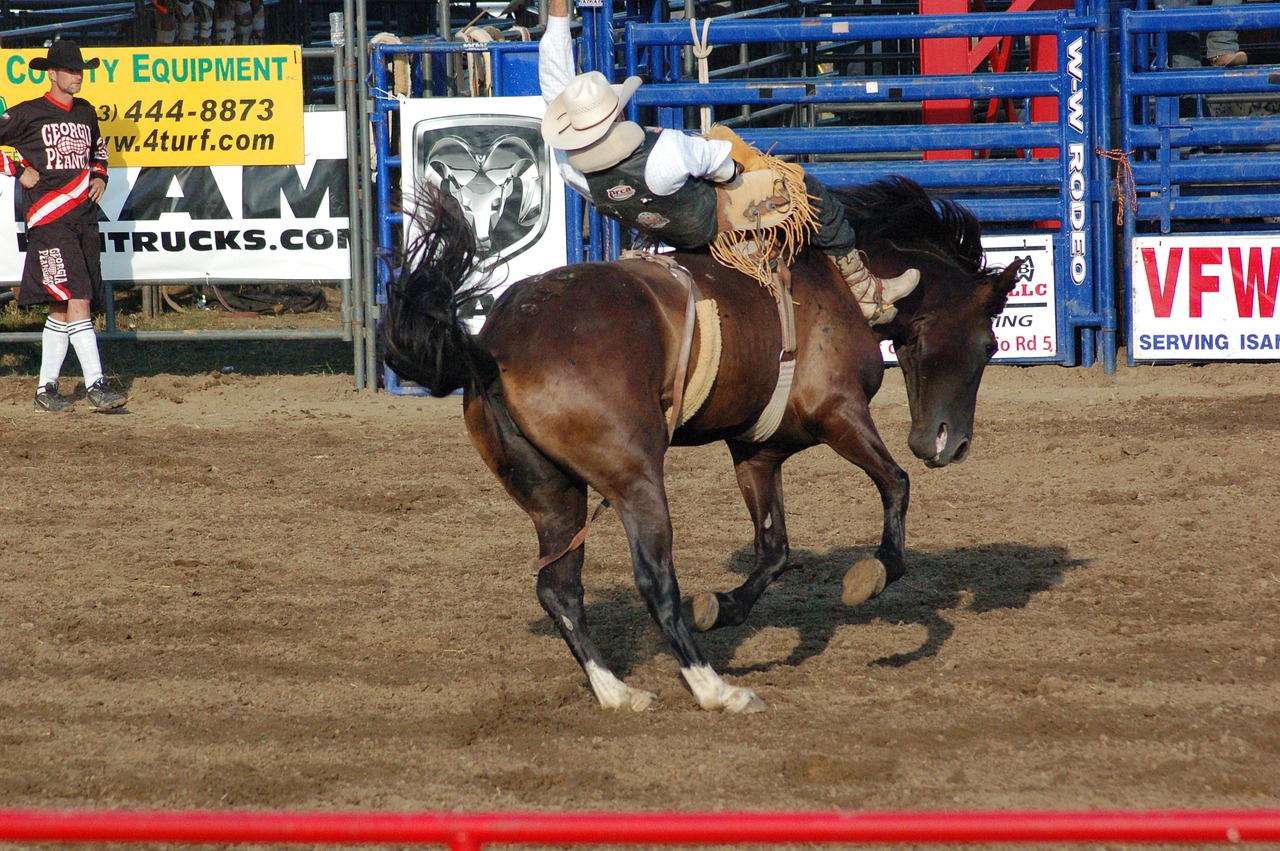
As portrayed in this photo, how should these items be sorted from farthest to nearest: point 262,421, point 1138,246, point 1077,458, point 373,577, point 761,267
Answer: point 1138,246
point 262,421
point 1077,458
point 373,577
point 761,267

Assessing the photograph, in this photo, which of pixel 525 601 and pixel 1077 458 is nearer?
pixel 525 601

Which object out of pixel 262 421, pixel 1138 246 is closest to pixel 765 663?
pixel 262 421

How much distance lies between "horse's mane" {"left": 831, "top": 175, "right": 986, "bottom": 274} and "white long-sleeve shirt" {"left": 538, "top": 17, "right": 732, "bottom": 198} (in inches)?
26.3

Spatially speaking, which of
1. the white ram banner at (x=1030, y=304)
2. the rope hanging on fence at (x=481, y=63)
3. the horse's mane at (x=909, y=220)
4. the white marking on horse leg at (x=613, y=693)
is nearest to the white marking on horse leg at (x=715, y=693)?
the white marking on horse leg at (x=613, y=693)

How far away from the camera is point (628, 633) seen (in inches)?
194

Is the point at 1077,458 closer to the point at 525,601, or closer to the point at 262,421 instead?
the point at 525,601

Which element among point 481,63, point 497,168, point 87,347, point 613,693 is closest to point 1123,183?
point 497,168

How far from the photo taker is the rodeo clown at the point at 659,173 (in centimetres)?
413

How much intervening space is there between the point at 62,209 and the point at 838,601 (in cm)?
628

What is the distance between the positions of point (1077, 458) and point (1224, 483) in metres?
0.86

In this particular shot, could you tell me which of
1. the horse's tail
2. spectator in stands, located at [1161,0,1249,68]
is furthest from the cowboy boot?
spectator in stands, located at [1161,0,1249,68]

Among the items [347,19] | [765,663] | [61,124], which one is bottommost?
[765,663]

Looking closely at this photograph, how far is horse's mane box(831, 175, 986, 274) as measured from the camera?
4.94 metres

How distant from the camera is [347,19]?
377 inches
